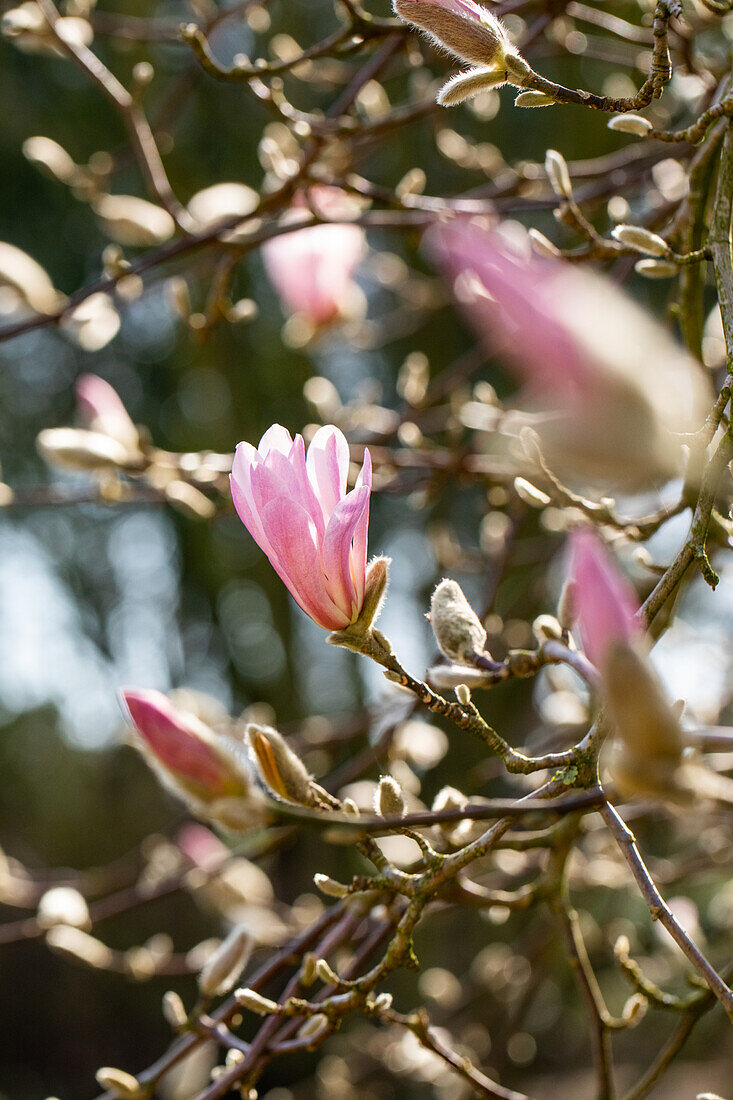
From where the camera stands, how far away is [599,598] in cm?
26

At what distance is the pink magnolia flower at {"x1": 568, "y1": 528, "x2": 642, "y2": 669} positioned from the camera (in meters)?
0.26

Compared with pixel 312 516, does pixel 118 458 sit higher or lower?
lower

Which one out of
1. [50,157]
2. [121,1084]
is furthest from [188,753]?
[50,157]

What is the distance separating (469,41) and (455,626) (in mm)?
251

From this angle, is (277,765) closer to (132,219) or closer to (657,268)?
(657,268)

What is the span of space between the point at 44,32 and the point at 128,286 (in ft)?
0.69

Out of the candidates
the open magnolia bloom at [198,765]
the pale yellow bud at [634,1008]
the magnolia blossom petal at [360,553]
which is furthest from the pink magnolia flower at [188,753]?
the pale yellow bud at [634,1008]

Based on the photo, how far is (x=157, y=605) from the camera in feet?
13.2

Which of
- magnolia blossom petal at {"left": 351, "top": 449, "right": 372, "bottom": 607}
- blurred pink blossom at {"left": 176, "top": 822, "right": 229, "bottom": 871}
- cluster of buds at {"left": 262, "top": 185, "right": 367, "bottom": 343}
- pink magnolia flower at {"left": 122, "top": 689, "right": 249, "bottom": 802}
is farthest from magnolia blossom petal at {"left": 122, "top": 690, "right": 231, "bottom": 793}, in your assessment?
Answer: cluster of buds at {"left": 262, "top": 185, "right": 367, "bottom": 343}

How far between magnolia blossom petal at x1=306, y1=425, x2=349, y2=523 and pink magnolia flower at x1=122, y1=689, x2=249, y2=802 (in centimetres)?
12

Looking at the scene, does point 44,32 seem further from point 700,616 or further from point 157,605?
point 157,605

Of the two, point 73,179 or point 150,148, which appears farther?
point 73,179

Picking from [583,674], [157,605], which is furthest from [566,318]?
[157,605]

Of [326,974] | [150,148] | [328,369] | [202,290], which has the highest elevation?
[150,148]
